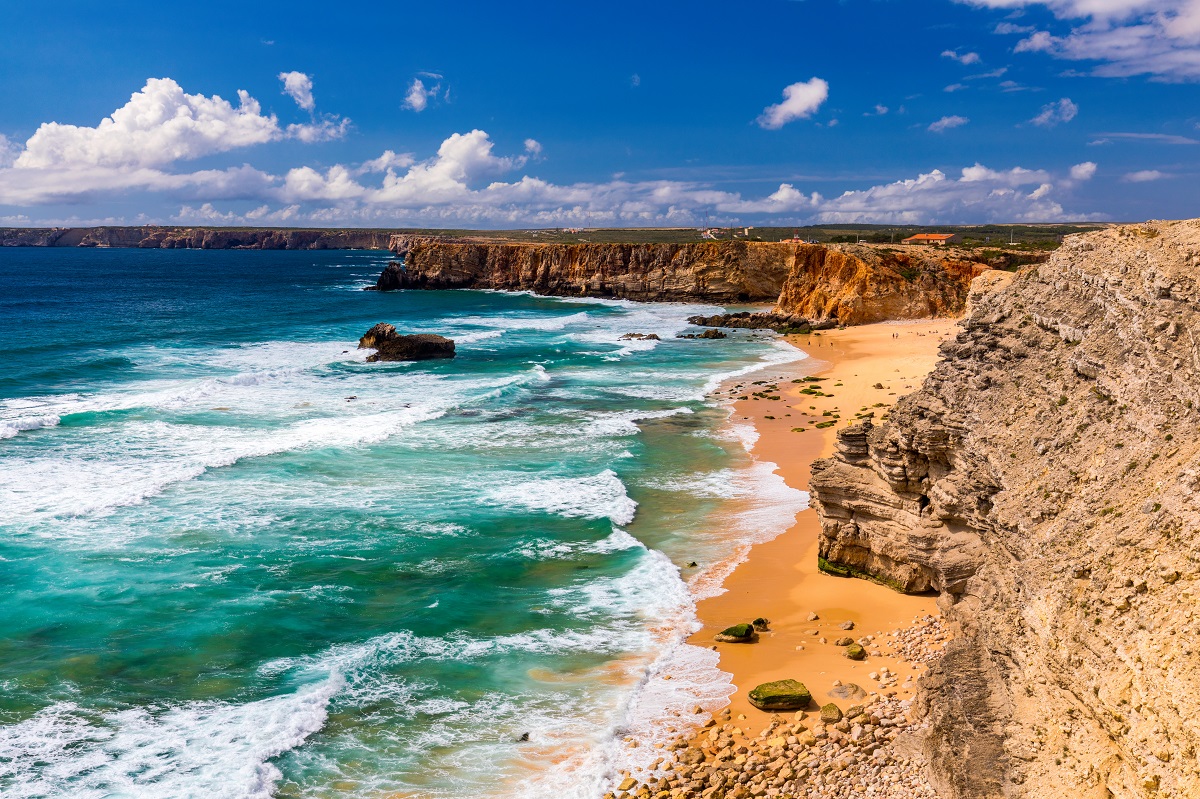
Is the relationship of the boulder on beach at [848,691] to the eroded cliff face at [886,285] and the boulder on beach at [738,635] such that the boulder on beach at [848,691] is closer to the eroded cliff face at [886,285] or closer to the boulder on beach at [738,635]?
the boulder on beach at [738,635]

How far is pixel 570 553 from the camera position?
18.9m

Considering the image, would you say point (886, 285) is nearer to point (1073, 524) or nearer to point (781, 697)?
point (781, 697)

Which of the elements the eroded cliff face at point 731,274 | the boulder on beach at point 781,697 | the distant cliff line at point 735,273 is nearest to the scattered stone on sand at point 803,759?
the boulder on beach at point 781,697

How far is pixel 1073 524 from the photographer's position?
820 centimetres

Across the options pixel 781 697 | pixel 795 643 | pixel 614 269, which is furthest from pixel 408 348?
pixel 614 269

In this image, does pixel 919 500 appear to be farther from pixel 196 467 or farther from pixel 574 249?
pixel 574 249

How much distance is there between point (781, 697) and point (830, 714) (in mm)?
908

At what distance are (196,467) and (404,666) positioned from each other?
15.1m

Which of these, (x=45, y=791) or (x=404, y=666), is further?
(x=404, y=666)

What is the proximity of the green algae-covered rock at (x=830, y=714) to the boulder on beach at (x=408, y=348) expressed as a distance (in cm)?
4143

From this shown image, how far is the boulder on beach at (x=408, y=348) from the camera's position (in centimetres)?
4947

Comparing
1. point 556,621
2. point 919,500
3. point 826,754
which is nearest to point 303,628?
point 556,621

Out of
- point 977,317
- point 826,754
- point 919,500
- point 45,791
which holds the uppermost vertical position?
point 977,317

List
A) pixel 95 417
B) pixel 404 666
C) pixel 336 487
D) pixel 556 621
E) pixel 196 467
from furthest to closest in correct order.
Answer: pixel 95 417
pixel 196 467
pixel 336 487
pixel 556 621
pixel 404 666
